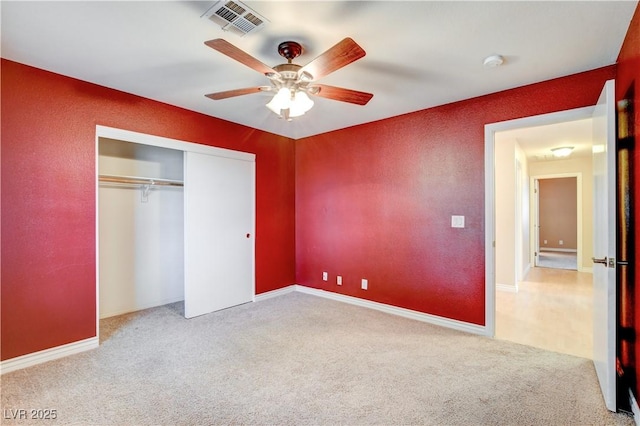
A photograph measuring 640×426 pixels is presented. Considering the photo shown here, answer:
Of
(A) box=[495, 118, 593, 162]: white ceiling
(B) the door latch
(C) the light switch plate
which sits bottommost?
(B) the door latch

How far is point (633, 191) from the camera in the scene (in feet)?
6.51

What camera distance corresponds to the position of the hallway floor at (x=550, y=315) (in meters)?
2.99

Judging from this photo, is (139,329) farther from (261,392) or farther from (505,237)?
(505,237)

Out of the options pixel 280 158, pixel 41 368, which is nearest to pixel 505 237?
pixel 280 158

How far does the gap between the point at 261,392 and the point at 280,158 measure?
133 inches

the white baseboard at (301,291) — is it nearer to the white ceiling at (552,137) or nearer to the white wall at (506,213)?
the white wall at (506,213)

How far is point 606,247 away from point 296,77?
236 cm

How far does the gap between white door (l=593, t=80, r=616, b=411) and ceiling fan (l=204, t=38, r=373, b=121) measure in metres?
1.55

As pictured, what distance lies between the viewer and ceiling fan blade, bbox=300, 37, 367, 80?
1712 mm

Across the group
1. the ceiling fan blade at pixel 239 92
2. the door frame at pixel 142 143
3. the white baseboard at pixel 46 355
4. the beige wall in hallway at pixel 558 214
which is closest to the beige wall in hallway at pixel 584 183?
the beige wall in hallway at pixel 558 214

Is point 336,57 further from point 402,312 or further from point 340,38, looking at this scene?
point 402,312

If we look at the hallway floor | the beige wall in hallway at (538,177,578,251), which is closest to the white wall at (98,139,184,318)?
the hallway floor

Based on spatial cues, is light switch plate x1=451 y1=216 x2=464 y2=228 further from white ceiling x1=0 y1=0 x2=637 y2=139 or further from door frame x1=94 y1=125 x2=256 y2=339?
door frame x1=94 y1=125 x2=256 y2=339

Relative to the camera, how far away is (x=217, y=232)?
13.0ft
